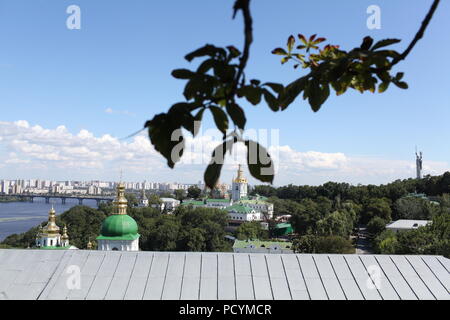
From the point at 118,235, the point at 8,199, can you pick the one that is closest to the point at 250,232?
the point at 118,235

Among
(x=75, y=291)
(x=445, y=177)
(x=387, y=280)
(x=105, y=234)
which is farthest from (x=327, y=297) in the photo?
(x=445, y=177)

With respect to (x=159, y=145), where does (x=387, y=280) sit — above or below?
below

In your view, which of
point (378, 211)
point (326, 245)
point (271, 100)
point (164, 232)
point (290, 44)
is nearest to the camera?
point (271, 100)

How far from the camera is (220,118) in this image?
3.23 ft

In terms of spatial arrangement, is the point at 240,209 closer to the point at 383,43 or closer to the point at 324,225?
the point at 324,225

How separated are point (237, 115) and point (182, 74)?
0.17m

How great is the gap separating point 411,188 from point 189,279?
54.1 metres

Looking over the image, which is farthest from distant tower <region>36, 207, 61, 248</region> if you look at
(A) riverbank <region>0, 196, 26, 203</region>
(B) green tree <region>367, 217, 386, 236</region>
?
(A) riverbank <region>0, 196, 26, 203</region>

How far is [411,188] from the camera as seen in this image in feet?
178

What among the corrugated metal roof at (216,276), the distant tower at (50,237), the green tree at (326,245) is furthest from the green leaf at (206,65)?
the green tree at (326,245)

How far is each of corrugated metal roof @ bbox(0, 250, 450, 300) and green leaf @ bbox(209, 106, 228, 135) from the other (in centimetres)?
548

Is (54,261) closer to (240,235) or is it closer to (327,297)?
(327,297)
